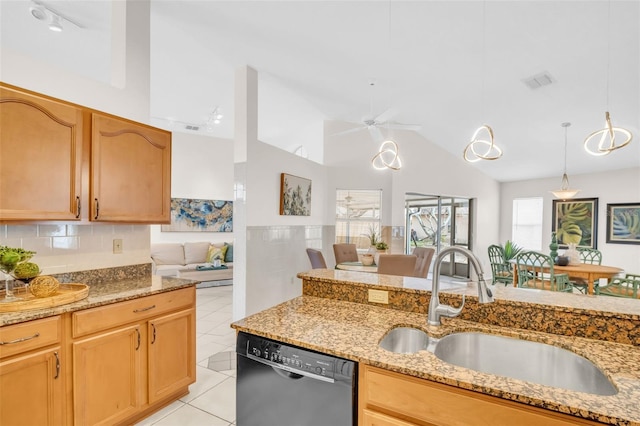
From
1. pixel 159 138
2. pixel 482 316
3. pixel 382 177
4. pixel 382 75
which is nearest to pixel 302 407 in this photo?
pixel 482 316

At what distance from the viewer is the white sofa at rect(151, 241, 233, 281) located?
5.72 meters

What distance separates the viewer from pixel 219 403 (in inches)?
92.0

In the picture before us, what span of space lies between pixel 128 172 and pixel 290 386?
193cm

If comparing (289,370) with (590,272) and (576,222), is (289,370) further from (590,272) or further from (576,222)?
(576,222)

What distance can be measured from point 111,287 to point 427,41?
352cm

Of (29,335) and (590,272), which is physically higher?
(29,335)

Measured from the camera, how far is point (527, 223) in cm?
690

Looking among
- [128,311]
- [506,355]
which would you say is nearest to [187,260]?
[128,311]

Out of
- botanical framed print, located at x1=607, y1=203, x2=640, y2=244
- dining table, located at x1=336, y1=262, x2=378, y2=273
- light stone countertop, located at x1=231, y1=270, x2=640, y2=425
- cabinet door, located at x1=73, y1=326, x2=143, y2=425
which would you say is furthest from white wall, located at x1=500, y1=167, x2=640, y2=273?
cabinet door, located at x1=73, y1=326, x2=143, y2=425

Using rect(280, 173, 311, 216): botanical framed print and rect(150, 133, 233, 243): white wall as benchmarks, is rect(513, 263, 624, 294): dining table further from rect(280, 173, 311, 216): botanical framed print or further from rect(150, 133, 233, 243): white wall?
rect(150, 133, 233, 243): white wall

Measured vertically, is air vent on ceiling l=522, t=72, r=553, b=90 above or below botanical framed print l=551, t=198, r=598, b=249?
above

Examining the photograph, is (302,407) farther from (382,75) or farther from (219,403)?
(382,75)

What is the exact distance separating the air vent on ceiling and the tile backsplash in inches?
171

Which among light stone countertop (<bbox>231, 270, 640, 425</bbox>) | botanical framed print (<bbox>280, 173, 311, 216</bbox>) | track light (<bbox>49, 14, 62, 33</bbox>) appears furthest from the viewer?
botanical framed print (<bbox>280, 173, 311, 216</bbox>)
